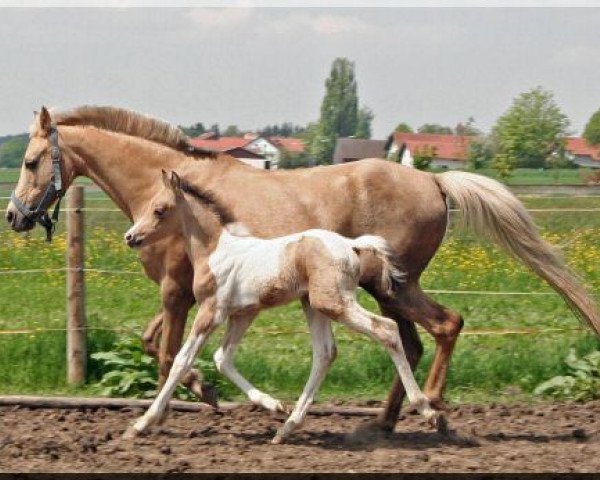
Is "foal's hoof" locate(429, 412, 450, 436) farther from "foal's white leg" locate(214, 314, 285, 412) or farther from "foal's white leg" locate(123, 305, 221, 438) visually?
"foal's white leg" locate(123, 305, 221, 438)

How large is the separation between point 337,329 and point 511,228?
2.60 metres

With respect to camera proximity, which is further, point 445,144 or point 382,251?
point 445,144

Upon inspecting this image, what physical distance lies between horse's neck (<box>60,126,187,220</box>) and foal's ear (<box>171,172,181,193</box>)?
54 cm

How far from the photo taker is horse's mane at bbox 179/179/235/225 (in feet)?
21.8

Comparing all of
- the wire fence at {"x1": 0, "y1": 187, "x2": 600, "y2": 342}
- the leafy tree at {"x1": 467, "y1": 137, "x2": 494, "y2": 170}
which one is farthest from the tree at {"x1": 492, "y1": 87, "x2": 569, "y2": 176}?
the wire fence at {"x1": 0, "y1": 187, "x2": 600, "y2": 342}

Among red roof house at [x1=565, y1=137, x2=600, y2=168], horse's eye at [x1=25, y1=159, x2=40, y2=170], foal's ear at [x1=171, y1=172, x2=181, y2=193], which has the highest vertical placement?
horse's eye at [x1=25, y1=159, x2=40, y2=170]

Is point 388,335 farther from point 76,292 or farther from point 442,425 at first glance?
point 76,292

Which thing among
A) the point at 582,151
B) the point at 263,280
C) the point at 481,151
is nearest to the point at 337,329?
the point at 263,280

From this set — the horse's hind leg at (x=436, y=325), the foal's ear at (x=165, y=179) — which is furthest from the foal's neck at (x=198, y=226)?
the horse's hind leg at (x=436, y=325)

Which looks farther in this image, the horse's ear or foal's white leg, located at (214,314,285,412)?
the horse's ear

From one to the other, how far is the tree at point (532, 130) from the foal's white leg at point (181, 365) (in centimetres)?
4685

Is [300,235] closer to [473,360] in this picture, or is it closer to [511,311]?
[473,360]

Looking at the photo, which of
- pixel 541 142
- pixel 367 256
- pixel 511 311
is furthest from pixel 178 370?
pixel 541 142

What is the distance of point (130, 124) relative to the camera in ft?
24.0
